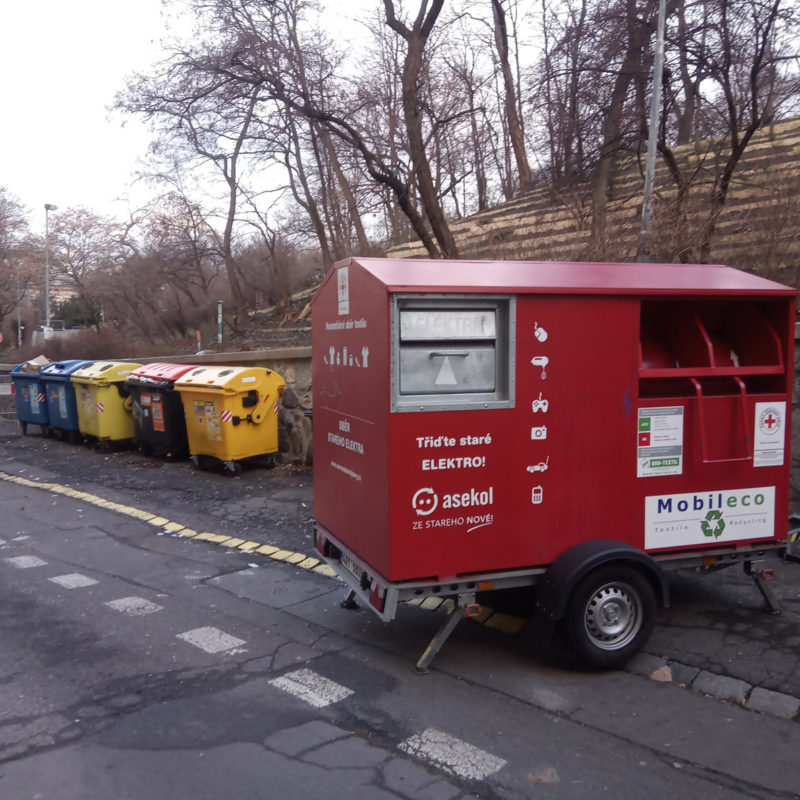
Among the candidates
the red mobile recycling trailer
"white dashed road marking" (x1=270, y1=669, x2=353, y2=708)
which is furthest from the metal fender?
"white dashed road marking" (x1=270, y1=669, x2=353, y2=708)

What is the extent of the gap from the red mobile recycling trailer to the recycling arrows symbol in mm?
11

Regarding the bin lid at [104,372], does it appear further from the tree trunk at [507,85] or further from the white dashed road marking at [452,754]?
the white dashed road marking at [452,754]

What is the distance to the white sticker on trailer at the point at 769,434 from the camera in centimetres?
503

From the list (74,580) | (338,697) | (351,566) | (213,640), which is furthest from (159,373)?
(338,697)

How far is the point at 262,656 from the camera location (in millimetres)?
4945

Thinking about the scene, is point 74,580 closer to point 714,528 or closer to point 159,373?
point 714,528

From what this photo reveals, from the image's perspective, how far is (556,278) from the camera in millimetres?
4605

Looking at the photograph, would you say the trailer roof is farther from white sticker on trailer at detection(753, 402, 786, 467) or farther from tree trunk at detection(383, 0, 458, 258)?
tree trunk at detection(383, 0, 458, 258)

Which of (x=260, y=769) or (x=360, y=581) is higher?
(x=360, y=581)

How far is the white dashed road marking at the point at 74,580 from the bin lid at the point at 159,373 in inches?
204

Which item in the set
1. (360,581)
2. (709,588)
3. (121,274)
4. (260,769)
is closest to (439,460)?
(360,581)

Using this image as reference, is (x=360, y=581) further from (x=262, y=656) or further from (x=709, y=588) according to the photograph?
(x=709, y=588)

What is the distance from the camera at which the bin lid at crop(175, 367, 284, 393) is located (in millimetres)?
10471

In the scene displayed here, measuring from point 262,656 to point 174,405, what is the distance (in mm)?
7200
